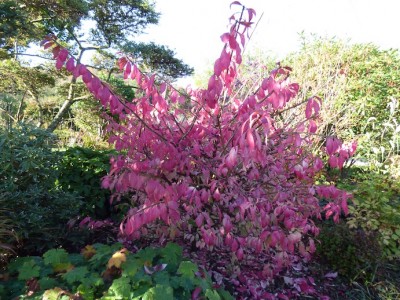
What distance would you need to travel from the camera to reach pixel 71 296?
1.91 m

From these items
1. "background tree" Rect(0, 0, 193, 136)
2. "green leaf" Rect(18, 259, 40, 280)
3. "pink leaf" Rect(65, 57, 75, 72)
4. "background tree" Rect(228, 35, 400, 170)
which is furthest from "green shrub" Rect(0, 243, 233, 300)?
"background tree" Rect(0, 0, 193, 136)

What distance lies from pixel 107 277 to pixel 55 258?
0.39m

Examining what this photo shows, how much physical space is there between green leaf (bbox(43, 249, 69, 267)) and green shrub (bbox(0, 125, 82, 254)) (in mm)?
578

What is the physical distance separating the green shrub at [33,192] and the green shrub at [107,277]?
20.0 inches

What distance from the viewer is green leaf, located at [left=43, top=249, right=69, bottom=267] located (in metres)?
2.25

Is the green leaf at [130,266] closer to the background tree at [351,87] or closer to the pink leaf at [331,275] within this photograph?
the pink leaf at [331,275]

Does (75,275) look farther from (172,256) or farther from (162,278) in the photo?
(172,256)

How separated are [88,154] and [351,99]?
5.95 meters

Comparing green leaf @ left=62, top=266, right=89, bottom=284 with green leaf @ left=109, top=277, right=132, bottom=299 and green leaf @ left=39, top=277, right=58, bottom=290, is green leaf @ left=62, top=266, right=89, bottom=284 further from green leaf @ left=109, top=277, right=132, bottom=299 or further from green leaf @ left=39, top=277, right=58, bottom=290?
green leaf @ left=109, top=277, right=132, bottom=299

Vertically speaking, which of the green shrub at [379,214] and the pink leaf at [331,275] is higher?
the green shrub at [379,214]

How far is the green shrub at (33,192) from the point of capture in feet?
9.36

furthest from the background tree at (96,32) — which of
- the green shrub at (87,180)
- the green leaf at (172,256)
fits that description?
the green leaf at (172,256)

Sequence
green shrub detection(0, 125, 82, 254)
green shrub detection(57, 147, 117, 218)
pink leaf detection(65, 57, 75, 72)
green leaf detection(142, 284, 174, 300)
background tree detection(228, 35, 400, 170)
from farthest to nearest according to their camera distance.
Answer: background tree detection(228, 35, 400, 170) < green shrub detection(57, 147, 117, 218) < green shrub detection(0, 125, 82, 254) < pink leaf detection(65, 57, 75, 72) < green leaf detection(142, 284, 174, 300)

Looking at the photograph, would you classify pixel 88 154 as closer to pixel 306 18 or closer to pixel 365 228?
pixel 365 228
